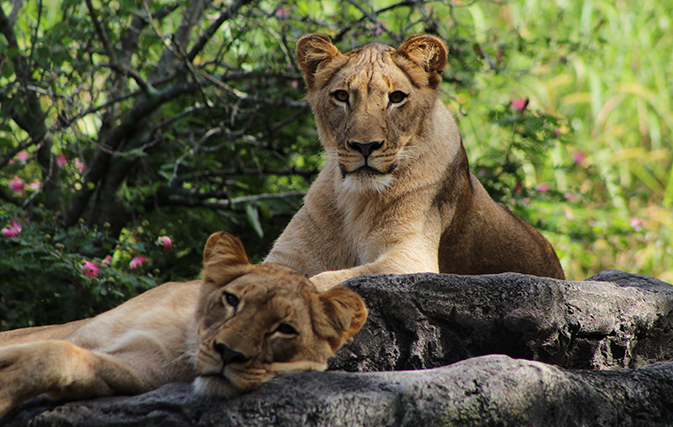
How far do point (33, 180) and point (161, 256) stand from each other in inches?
52.6

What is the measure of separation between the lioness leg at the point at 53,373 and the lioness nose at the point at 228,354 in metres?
0.39

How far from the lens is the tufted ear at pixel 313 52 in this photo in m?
3.37

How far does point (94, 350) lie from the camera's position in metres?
2.12

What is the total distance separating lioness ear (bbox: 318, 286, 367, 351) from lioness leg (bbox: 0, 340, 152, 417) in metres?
0.64

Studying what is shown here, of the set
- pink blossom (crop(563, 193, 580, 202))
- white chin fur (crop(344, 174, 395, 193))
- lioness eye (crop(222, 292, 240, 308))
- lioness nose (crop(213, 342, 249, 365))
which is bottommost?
pink blossom (crop(563, 193, 580, 202))

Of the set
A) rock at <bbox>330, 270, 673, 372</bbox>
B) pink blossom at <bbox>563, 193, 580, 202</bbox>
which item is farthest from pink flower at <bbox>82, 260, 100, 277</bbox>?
pink blossom at <bbox>563, 193, 580, 202</bbox>

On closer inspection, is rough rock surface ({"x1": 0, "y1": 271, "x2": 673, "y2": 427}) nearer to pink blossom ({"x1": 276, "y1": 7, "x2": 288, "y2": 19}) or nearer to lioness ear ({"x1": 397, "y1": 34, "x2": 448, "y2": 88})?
lioness ear ({"x1": 397, "y1": 34, "x2": 448, "y2": 88})

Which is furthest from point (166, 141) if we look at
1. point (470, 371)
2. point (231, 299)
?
point (470, 371)

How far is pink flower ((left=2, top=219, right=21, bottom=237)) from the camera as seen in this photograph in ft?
11.3

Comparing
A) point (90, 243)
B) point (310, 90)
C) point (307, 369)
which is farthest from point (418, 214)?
point (90, 243)

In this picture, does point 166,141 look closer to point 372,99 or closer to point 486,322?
point 372,99

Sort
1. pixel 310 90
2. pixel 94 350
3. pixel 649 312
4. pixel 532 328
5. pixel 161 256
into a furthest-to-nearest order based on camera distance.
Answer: pixel 161 256 → pixel 310 90 → pixel 649 312 → pixel 532 328 → pixel 94 350

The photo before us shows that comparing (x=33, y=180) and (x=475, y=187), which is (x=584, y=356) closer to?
(x=475, y=187)

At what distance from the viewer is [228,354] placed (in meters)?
1.75
